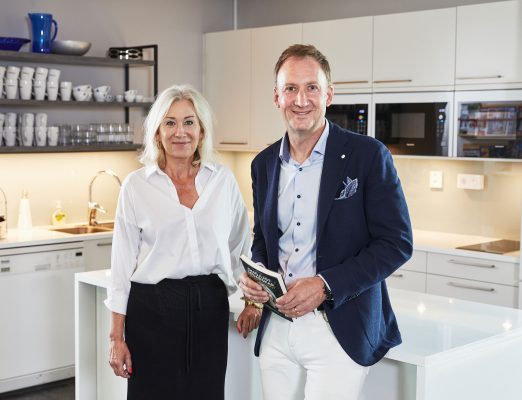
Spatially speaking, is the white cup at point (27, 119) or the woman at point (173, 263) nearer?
the woman at point (173, 263)

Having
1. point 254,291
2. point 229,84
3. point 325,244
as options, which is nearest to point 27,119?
point 229,84

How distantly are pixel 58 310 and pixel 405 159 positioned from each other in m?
2.51

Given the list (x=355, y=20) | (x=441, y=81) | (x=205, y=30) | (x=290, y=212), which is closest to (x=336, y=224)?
(x=290, y=212)

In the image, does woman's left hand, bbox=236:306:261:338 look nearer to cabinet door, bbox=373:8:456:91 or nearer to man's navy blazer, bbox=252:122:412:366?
man's navy blazer, bbox=252:122:412:366

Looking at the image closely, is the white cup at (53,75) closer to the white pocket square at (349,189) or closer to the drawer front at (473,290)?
the drawer front at (473,290)

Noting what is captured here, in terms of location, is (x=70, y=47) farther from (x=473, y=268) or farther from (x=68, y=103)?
(x=473, y=268)

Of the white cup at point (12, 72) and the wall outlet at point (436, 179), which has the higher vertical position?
the white cup at point (12, 72)

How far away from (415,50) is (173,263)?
9.61ft

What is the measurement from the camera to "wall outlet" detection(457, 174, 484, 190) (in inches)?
205

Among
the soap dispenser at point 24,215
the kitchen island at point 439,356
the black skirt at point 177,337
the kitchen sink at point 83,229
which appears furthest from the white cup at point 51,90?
the black skirt at point 177,337

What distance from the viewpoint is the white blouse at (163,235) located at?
8.62ft

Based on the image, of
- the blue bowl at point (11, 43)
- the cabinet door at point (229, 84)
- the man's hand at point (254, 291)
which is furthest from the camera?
the cabinet door at point (229, 84)

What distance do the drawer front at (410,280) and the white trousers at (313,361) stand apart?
105 inches

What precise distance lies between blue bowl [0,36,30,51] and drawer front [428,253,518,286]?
2814 mm
